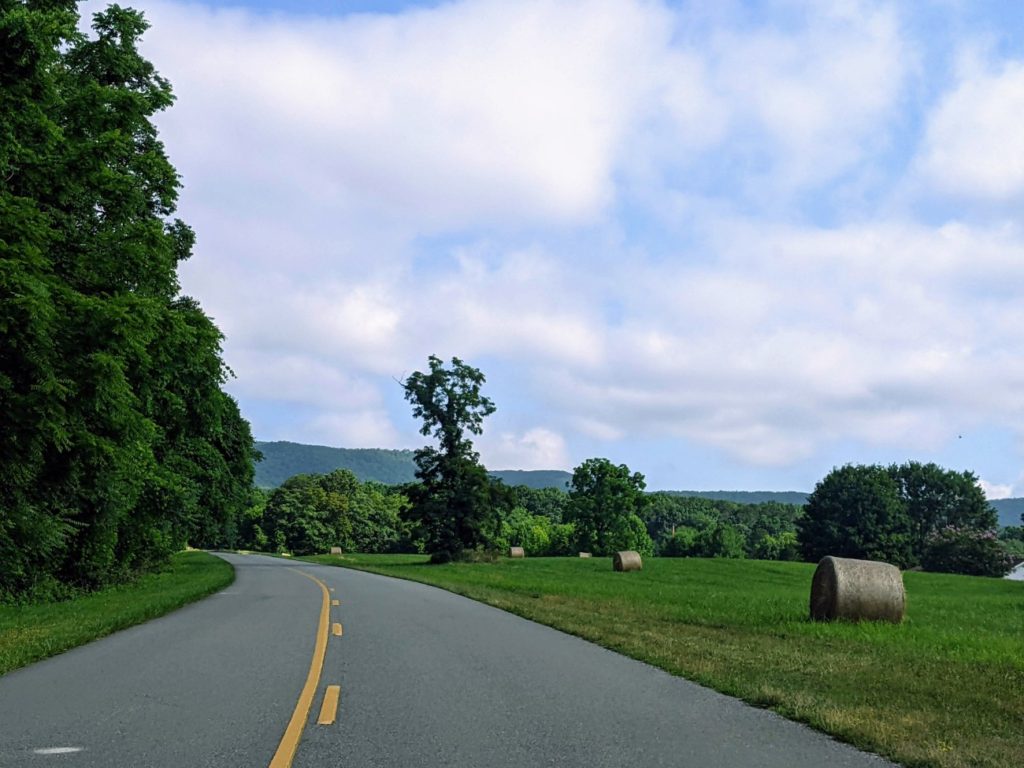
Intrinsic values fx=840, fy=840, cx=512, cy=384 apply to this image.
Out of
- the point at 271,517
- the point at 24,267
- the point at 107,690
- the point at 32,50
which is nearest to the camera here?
the point at 107,690

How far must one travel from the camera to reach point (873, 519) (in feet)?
278

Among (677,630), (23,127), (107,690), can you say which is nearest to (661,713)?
(107,690)

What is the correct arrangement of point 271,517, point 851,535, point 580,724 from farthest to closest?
point 271,517
point 851,535
point 580,724

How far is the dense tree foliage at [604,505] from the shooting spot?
8238 cm

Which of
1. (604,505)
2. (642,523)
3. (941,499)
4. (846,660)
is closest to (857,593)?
(846,660)

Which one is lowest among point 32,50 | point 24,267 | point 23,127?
point 24,267

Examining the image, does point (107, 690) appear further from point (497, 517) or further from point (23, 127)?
point (497, 517)

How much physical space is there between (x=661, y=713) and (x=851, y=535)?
84546 mm

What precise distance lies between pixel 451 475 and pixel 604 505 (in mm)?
30126

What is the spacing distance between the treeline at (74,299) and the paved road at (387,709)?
519 centimetres

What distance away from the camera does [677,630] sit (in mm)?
14375

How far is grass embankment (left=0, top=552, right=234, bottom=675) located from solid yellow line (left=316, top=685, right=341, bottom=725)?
406cm

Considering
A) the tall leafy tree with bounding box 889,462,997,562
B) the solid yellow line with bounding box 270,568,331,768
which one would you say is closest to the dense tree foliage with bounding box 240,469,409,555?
the tall leafy tree with bounding box 889,462,997,562

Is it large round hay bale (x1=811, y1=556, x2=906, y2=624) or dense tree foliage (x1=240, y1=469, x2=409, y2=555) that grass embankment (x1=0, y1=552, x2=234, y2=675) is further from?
dense tree foliage (x1=240, y1=469, x2=409, y2=555)
